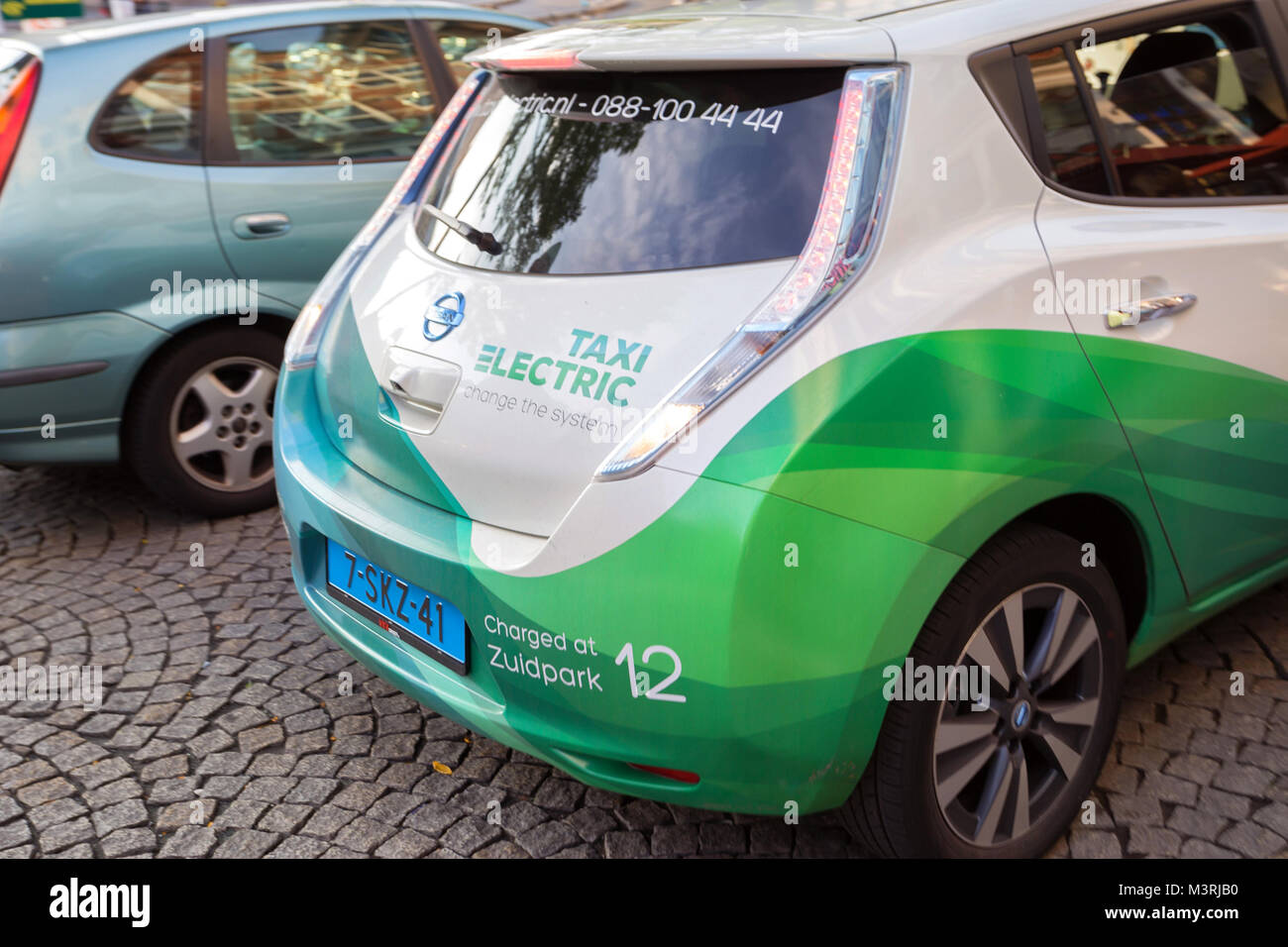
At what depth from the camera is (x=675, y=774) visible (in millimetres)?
2393

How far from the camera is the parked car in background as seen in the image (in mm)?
4242

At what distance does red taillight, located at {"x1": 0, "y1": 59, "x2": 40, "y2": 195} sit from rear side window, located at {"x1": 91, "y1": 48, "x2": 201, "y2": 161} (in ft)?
0.72

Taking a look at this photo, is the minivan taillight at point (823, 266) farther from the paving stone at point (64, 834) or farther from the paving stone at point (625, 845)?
the paving stone at point (64, 834)

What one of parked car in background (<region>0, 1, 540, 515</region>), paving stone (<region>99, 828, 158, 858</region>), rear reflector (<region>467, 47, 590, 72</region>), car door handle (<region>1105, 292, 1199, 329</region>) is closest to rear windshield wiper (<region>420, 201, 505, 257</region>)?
rear reflector (<region>467, 47, 590, 72</region>)

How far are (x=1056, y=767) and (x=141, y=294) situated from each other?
10.7ft

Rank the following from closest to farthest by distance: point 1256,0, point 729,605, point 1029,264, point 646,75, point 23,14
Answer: point 729,605
point 1029,264
point 646,75
point 1256,0
point 23,14

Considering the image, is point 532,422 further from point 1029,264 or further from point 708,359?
→ point 1029,264

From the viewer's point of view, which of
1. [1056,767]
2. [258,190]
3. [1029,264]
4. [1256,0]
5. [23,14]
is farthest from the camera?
[23,14]

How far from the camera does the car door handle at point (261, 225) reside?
4609 mm

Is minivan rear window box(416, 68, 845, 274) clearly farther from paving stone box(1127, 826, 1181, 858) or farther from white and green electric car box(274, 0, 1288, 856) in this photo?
paving stone box(1127, 826, 1181, 858)

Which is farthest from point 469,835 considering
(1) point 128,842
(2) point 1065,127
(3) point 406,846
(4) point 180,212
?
(4) point 180,212

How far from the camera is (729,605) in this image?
2.18 meters

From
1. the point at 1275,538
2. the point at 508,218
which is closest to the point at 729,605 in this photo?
the point at 508,218

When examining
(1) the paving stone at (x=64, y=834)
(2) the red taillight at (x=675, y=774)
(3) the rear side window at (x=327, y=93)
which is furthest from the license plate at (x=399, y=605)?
(3) the rear side window at (x=327, y=93)
